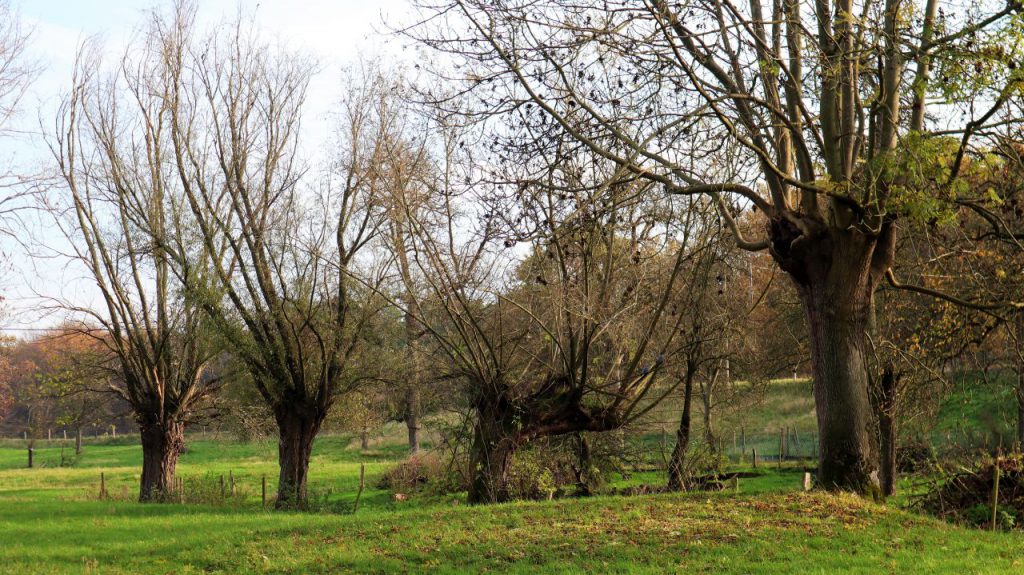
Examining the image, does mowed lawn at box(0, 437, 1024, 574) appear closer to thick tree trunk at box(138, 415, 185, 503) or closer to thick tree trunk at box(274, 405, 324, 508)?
thick tree trunk at box(274, 405, 324, 508)

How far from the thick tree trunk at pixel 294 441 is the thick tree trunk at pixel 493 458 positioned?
672cm

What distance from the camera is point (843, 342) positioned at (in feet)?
36.3

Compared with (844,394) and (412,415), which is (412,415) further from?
(844,394)

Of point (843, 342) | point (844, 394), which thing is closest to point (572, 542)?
point (844, 394)

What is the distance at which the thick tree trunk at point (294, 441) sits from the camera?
21.4 m

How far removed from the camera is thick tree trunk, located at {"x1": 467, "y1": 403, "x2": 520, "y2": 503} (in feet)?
52.6

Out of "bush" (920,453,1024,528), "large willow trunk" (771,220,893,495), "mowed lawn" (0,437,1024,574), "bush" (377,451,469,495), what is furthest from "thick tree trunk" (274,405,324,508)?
"bush" (920,453,1024,528)

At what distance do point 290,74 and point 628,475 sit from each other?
13.5 metres

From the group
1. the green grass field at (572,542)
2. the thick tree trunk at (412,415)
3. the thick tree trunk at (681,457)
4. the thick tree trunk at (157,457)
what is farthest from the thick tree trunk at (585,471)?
the thick tree trunk at (157,457)

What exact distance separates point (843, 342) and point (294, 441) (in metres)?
14.7

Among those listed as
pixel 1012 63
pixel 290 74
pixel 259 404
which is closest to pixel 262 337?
pixel 259 404

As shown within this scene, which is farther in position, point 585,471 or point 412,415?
point 412,415

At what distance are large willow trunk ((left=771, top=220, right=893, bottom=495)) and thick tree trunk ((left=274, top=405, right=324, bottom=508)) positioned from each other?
45.4 ft

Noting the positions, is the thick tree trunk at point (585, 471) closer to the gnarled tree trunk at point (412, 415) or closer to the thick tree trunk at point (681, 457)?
the thick tree trunk at point (681, 457)
